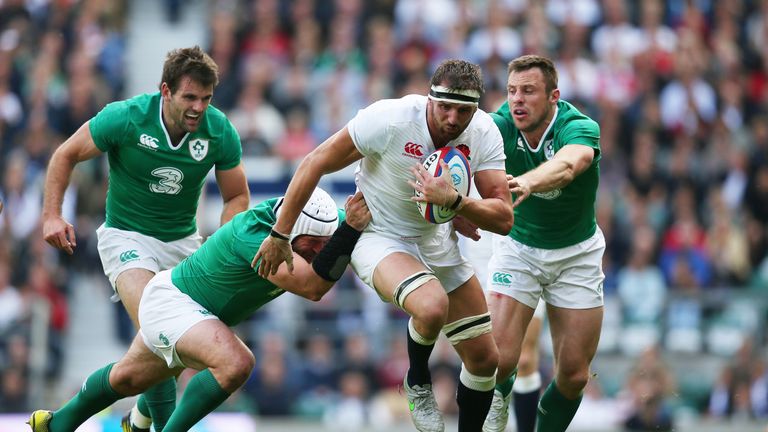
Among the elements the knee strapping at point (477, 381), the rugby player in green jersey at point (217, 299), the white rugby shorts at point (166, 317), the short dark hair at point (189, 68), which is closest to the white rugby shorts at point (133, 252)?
the rugby player in green jersey at point (217, 299)

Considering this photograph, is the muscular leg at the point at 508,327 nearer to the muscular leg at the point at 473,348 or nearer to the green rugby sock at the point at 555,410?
the muscular leg at the point at 473,348

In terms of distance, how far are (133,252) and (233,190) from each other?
87cm

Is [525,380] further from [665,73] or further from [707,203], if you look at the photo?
[665,73]

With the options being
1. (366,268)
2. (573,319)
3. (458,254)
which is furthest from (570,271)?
(366,268)

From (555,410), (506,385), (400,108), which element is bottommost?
(555,410)

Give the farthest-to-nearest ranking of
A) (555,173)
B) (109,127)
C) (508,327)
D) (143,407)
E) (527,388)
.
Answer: (527,388), (143,407), (109,127), (508,327), (555,173)

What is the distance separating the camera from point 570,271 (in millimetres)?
9344

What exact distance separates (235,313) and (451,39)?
1014 centimetres

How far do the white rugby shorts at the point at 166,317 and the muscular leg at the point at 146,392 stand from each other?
0.43 m

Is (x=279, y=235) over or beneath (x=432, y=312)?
over

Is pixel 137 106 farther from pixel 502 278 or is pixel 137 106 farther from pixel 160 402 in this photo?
pixel 502 278

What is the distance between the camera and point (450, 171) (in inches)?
317

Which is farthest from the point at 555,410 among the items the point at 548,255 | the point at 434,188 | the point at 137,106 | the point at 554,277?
the point at 137,106

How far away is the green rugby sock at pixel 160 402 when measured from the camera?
9547mm
